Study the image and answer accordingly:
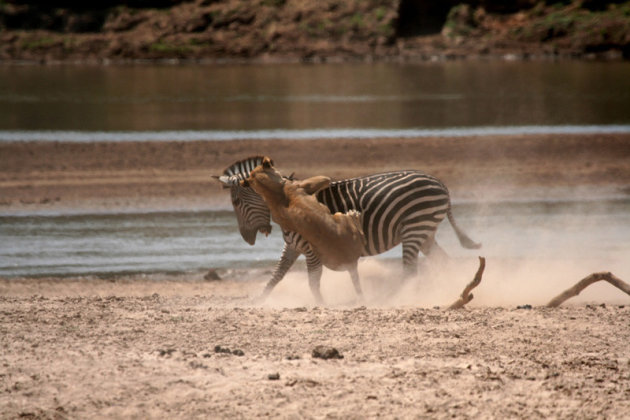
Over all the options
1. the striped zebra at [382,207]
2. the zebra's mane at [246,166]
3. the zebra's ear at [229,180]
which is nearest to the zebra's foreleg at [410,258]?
the striped zebra at [382,207]

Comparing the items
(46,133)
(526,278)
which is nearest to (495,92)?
(46,133)

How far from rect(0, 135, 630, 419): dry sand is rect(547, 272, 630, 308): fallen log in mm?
180

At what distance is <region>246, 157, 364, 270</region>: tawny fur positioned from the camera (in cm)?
948

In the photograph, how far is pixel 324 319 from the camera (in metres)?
8.18

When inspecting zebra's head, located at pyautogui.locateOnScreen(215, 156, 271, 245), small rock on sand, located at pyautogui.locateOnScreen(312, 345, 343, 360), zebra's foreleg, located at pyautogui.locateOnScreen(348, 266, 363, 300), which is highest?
zebra's head, located at pyautogui.locateOnScreen(215, 156, 271, 245)

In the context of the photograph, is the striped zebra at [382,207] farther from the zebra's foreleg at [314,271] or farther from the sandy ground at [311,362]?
the sandy ground at [311,362]

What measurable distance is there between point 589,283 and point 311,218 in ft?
8.71

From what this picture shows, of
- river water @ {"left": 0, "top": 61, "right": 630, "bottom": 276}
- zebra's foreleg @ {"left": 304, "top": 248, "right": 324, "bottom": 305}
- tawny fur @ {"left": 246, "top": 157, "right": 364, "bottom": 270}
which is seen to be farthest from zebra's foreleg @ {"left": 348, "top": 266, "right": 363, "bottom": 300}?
river water @ {"left": 0, "top": 61, "right": 630, "bottom": 276}

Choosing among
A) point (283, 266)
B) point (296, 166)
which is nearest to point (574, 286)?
point (283, 266)

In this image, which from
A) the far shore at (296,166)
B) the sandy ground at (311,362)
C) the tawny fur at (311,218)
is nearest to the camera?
the sandy ground at (311,362)

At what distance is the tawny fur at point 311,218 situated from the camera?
9484 millimetres

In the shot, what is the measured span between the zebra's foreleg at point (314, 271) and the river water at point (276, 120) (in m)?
3.19

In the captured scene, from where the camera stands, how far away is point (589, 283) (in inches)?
342

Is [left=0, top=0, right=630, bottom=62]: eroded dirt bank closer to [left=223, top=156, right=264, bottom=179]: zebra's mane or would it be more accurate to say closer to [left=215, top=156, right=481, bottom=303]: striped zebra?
[left=215, top=156, right=481, bottom=303]: striped zebra
